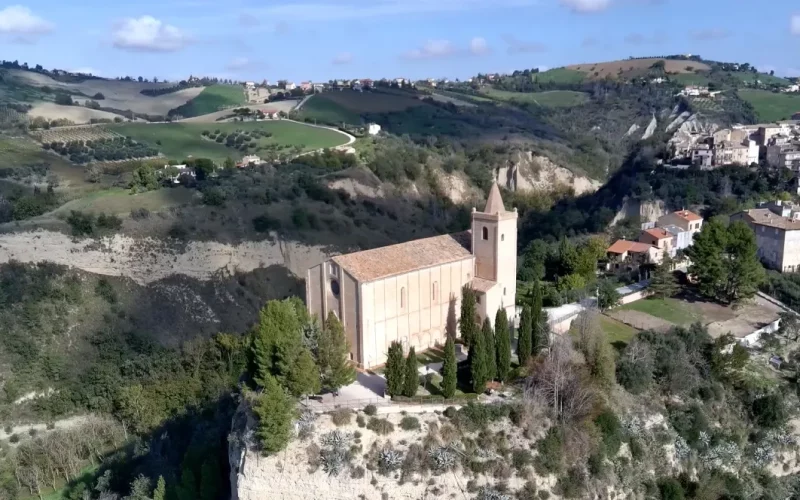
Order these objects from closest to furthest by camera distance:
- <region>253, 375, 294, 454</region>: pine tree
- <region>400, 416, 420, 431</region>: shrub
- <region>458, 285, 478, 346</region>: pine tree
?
<region>253, 375, 294, 454</region>: pine tree → <region>400, 416, 420, 431</region>: shrub → <region>458, 285, 478, 346</region>: pine tree

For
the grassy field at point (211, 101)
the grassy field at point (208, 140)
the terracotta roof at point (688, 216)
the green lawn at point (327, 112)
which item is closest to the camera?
the terracotta roof at point (688, 216)

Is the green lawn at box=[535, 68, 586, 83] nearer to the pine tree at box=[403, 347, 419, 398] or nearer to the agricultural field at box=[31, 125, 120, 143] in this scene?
the agricultural field at box=[31, 125, 120, 143]

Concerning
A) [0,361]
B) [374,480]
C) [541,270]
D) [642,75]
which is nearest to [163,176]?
[0,361]

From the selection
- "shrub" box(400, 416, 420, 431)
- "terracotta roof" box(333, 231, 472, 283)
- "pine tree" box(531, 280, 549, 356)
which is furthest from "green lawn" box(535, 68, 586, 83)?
"shrub" box(400, 416, 420, 431)

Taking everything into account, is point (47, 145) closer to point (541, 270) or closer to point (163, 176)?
point (163, 176)

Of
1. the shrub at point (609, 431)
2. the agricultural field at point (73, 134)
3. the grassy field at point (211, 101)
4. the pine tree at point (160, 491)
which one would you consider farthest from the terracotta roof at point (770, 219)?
the grassy field at point (211, 101)

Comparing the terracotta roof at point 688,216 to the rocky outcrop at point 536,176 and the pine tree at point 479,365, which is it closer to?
the pine tree at point 479,365

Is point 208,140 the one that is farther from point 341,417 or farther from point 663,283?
point 341,417
